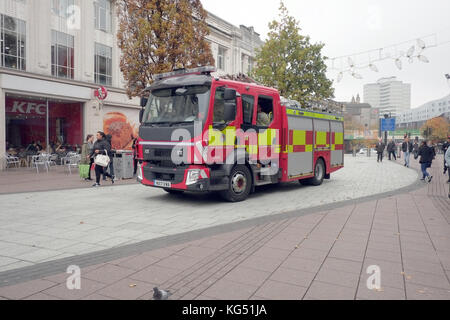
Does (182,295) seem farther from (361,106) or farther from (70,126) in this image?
(361,106)

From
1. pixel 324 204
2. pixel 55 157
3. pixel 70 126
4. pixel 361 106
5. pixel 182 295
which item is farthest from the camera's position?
pixel 361 106

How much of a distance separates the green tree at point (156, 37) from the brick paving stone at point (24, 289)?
1167 centimetres

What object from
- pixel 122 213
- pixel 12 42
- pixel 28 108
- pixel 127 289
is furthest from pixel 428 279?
pixel 28 108

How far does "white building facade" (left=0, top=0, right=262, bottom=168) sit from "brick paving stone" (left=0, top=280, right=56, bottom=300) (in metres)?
15.4

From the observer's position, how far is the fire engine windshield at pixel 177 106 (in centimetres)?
784

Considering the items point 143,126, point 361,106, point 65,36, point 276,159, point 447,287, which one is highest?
point 361,106

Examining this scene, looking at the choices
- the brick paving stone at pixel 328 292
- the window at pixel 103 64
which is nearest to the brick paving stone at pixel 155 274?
the brick paving stone at pixel 328 292

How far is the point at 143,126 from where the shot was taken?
28.6 ft

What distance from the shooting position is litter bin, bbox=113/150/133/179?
535 inches

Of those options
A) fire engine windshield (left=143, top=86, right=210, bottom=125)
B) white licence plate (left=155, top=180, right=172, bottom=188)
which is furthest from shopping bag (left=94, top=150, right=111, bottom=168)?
white licence plate (left=155, top=180, right=172, bottom=188)

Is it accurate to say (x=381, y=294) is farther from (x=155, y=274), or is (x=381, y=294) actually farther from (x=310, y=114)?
(x=310, y=114)

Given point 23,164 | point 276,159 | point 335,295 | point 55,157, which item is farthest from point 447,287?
point 23,164

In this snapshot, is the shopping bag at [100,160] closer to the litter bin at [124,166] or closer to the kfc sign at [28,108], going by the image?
the litter bin at [124,166]

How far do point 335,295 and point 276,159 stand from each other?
21.6 ft
